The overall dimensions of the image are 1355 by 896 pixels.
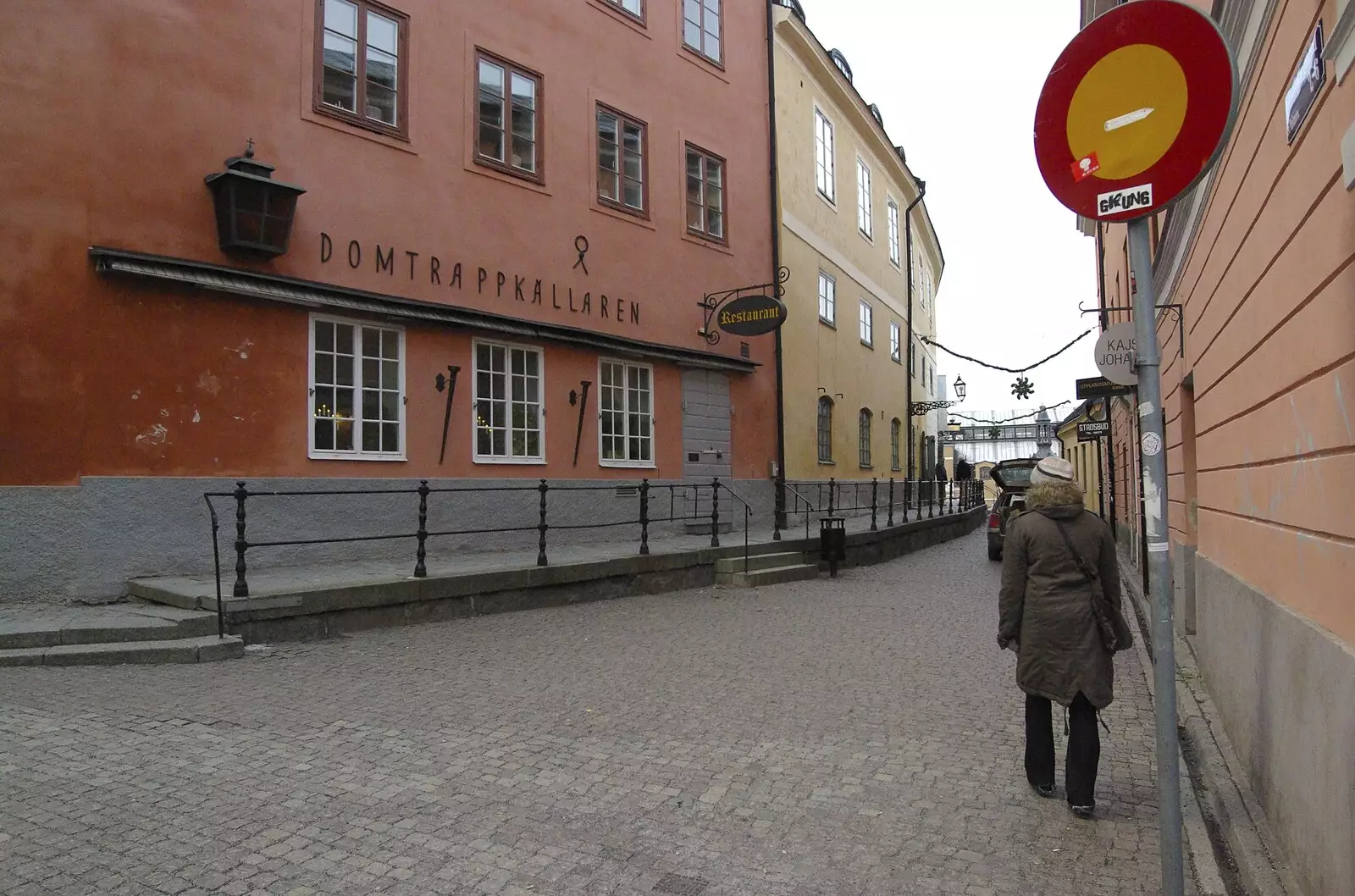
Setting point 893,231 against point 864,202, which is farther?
point 893,231

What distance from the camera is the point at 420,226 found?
12.1 m

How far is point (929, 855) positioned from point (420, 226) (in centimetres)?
1013

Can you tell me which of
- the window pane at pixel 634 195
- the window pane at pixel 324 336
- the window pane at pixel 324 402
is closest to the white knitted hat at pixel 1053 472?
the window pane at pixel 324 402

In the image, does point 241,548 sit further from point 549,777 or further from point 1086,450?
point 1086,450

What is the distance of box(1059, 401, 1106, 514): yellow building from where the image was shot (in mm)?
29952

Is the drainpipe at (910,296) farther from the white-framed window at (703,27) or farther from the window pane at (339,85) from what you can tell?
the window pane at (339,85)

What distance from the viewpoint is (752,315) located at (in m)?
15.8

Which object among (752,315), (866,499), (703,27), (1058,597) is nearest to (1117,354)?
(1058,597)

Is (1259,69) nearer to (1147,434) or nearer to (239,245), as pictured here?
(1147,434)

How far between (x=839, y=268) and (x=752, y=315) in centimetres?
831

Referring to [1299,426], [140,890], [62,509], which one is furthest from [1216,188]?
[62,509]

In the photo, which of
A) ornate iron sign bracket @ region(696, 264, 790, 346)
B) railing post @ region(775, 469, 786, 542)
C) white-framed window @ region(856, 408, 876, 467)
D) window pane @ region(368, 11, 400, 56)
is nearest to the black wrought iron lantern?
window pane @ region(368, 11, 400, 56)

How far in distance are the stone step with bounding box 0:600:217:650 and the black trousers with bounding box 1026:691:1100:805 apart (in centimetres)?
628

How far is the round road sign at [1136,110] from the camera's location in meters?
2.95
